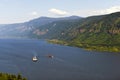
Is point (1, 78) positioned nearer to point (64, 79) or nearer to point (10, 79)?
point (10, 79)

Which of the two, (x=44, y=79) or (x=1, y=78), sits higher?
(x=1, y=78)

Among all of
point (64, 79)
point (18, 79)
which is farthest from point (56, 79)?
point (18, 79)

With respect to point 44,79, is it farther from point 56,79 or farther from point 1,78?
point 1,78

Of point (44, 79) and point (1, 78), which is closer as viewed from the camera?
point (1, 78)

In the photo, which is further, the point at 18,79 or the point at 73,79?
the point at 73,79

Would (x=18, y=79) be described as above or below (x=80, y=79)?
above

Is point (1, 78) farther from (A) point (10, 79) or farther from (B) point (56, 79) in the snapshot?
(B) point (56, 79)

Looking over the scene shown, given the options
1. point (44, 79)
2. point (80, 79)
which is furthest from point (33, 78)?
point (80, 79)

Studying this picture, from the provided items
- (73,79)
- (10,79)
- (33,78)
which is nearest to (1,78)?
(10,79)
